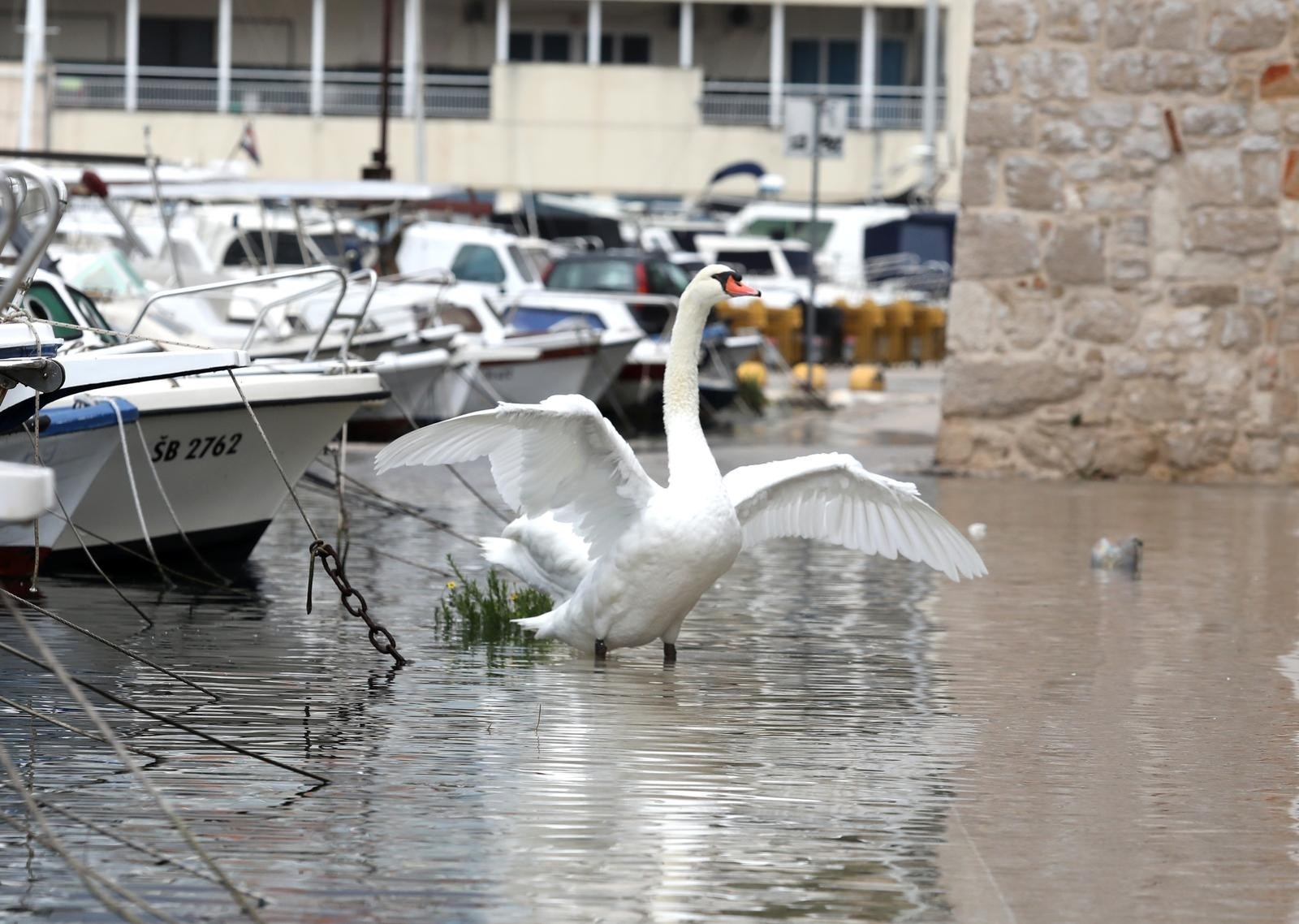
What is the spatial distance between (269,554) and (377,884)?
6.81m

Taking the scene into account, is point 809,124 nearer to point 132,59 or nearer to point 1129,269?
point 1129,269

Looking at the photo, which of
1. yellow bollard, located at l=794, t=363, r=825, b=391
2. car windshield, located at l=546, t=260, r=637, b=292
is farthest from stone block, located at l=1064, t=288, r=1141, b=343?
car windshield, located at l=546, t=260, r=637, b=292

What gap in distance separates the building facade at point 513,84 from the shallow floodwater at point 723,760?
131 feet

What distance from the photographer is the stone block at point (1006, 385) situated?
15.8 meters

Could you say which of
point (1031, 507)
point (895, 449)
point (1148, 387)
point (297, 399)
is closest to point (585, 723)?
point (297, 399)

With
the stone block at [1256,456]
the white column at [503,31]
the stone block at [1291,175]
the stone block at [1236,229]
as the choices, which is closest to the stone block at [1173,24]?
the stone block at [1291,175]

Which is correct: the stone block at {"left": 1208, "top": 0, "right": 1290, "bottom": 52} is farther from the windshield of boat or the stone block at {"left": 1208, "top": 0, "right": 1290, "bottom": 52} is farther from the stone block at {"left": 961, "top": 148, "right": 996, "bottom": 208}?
the windshield of boat

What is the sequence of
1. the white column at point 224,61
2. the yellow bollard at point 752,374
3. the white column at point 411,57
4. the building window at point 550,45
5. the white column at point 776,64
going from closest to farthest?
the yellow bollard at point 752,374 → the white column at point 411,57 → the white column at point 224,61 → the white column at point 776,64 → the building window at point 550,45

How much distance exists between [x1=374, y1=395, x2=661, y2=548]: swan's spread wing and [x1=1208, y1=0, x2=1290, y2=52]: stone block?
874cm

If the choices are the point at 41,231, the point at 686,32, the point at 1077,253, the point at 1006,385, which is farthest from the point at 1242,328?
the point at 686,32

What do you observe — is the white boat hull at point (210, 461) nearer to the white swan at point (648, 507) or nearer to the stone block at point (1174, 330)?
the white swan at point (648, 507)

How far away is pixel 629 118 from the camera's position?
174 feet

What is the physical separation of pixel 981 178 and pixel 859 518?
7.33m

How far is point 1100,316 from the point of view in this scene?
51.6 feet
